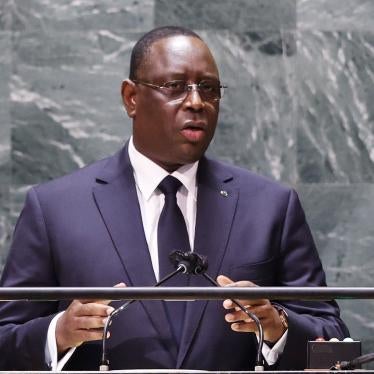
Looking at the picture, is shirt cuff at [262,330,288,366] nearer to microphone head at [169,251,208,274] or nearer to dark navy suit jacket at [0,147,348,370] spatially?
dark navy suit jacket at [0,147,348,370]

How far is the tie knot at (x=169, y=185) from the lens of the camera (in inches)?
185

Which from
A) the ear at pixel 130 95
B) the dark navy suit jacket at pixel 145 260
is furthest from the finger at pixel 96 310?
the ear at pixel 130 95

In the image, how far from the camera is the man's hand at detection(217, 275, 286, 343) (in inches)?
162

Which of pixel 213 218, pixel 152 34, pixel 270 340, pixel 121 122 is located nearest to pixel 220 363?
pixel 270 340

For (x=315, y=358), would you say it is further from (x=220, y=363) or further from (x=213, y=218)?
(x=213, y=218)

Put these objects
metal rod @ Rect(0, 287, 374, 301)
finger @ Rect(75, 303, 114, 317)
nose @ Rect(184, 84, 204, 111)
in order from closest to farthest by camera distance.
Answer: metal rod @ Rect(0, 287, 374, 301), finger @ Rect(75, 303, 114, 317), nose @ Rect(184, 84, 204, 111)

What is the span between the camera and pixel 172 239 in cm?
457

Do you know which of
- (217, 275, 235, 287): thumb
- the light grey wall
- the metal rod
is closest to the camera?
the metal rod

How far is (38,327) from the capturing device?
437 cm

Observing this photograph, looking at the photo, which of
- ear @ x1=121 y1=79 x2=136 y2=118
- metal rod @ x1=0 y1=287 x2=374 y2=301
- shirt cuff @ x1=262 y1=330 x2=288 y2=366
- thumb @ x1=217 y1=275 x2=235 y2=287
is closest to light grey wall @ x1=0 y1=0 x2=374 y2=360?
ear @ x1=121 y1=79 x2=136 y2=118

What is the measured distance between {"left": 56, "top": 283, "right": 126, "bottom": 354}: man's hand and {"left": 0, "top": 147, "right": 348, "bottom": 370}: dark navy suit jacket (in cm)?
17

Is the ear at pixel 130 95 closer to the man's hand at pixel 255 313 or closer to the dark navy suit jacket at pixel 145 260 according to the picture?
the dark navy suit jacket at pixel 145 260

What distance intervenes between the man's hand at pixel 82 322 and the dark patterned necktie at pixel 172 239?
342 millimetres

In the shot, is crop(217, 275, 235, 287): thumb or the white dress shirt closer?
crop(217, 275, 235, 287): thumb
